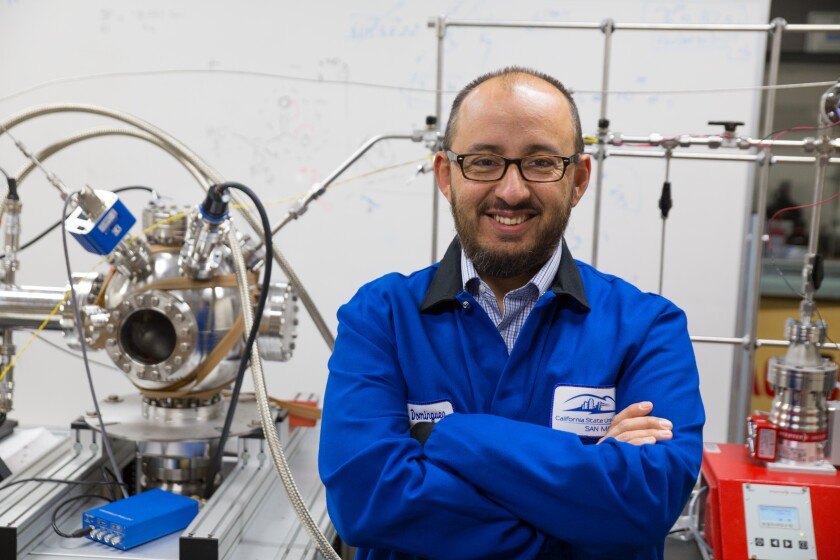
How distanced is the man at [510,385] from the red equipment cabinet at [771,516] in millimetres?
241

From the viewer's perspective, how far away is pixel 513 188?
109 cm

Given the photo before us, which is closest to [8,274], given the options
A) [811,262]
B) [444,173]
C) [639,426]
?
[444,173]

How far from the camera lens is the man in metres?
0.97

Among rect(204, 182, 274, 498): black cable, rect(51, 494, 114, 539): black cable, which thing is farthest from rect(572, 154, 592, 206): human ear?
rect(51, 494, 114, 539): black cable

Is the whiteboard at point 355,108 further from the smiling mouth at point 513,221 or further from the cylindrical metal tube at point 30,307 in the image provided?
the smiling mouth at point 513,221

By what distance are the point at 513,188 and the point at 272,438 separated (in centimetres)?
53

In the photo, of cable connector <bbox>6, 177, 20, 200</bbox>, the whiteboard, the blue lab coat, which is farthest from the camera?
the whiteboard

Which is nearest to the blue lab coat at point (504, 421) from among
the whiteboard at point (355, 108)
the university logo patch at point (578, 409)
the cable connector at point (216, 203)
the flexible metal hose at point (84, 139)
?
the university logo patch at point (578, 409)

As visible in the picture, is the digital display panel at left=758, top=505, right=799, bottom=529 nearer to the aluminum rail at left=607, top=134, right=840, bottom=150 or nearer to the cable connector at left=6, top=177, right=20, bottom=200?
the aluminum rail at left=607, top=134, right=840, bottom=150

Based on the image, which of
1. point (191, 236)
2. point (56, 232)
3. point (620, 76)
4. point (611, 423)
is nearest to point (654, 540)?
point (611, 423)

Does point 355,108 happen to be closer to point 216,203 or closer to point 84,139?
point 84,139

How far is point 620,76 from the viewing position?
279 centimetres

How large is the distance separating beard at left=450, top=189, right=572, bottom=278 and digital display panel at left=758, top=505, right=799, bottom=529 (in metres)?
0.59

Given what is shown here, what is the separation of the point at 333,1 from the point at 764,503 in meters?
2.28
